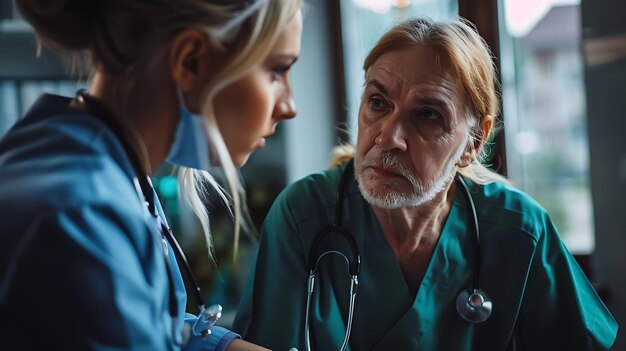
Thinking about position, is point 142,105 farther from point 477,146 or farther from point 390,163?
point 477,146

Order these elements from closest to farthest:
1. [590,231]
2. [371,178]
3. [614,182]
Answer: [371,178], [614,182], [590,231]

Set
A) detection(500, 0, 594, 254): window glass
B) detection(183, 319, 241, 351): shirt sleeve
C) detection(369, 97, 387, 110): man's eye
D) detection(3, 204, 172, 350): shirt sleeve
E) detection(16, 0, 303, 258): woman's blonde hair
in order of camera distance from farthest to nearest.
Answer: detection(500, 0, 594, 254): window glass
detection(369, 97, 387, 110): man's eye
detection(183, 319, 241, 351): shirt sleeve
detection(16, 0, 303, 258): woman's blonde hair
detection(3, 204, 172, 350): shirt sleeve

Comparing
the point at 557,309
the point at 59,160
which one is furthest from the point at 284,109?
the point at 557,309

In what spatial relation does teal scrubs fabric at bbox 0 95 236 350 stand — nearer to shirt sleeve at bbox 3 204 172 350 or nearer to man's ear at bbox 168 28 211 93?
shirt sleeve at bbox 3 204 172 350

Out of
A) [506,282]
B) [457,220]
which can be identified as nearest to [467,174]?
[457,220]

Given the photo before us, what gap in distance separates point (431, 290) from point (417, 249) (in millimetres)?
105

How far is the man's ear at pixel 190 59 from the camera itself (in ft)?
2.41

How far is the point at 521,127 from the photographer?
6.70 feet

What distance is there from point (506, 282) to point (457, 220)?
163 mm

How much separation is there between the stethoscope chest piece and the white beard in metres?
0.20

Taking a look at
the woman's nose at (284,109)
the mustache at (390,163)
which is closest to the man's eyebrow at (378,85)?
the mustache at (390,163)

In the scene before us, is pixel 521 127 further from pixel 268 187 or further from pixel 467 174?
pixel 268 187

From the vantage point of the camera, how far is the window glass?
198cm

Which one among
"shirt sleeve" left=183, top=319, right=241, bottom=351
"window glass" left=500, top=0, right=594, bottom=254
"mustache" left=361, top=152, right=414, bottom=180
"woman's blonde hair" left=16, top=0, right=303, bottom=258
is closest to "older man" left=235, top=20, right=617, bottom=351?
"mustache" left=361, top=152, right=414, bottom=180
